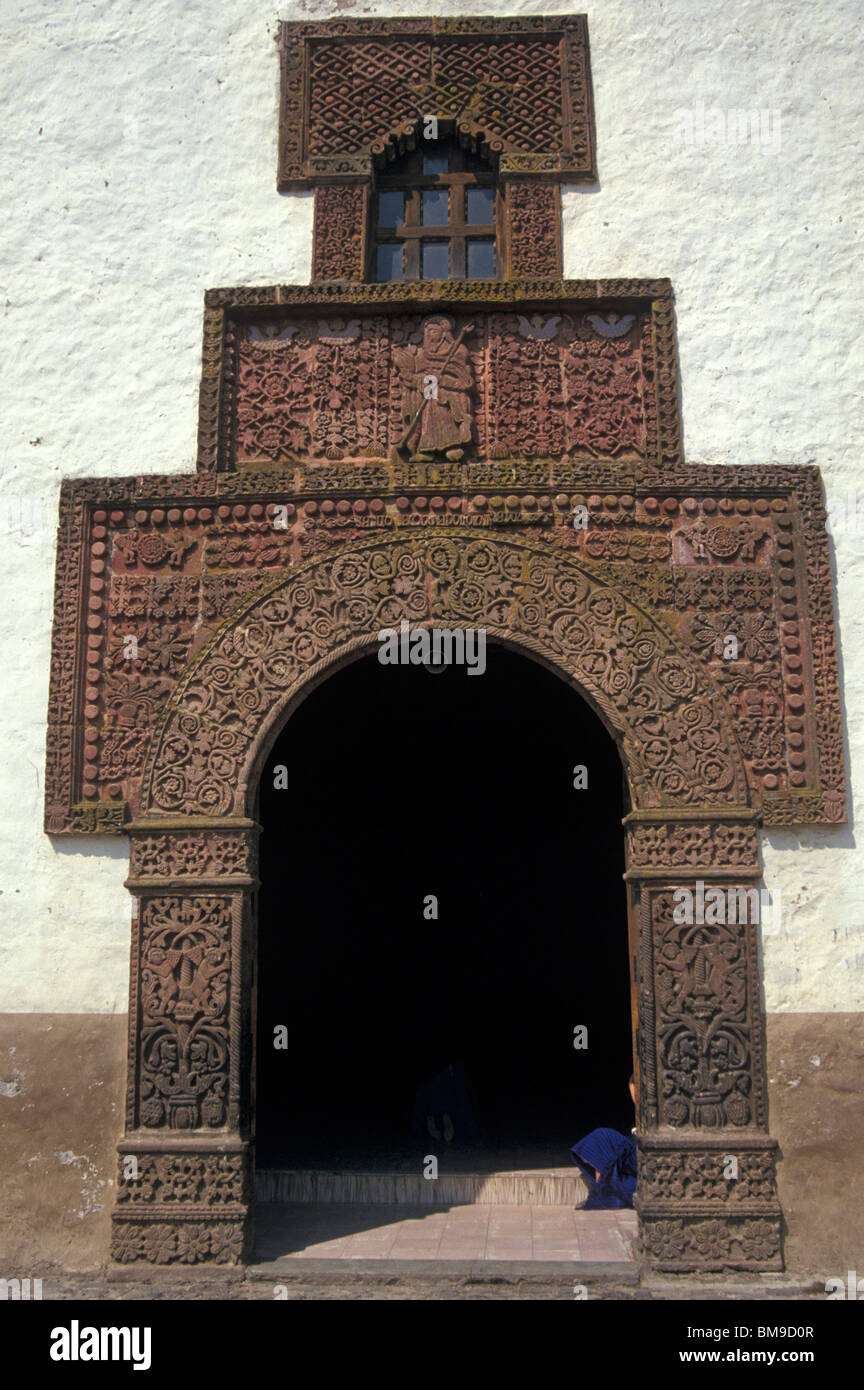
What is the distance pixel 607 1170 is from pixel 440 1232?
3.04ft

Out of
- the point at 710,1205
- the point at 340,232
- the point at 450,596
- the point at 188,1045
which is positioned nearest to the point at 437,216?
the point at 340,232

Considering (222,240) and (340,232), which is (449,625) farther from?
(222,240)

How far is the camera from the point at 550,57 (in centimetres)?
613

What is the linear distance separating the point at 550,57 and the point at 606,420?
200 centimetres

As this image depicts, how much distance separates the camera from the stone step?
20.4 feet

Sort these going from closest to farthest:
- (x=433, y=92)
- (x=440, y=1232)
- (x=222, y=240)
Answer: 1. (x=440, y=1232)
2. (x=222, y=240)
3. (x=433, y=92)

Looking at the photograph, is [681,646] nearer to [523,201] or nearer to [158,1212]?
[523,201]

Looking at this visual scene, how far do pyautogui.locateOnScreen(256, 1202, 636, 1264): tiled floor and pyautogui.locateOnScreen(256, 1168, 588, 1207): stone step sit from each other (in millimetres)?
64

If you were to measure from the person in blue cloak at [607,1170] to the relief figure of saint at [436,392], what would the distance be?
3531 millimetres

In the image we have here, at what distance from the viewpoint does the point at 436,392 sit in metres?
5.71

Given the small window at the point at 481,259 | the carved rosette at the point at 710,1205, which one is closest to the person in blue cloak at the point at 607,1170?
the carved rosette at the point at 710,1205

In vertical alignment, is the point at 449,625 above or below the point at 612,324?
below

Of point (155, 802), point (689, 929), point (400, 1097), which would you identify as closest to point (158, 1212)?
point (155, 802)

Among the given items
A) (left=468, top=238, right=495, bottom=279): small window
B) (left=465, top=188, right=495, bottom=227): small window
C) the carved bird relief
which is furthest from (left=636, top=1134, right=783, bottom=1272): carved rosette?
(left=465, top=188, right=495, bottom=227): small window
